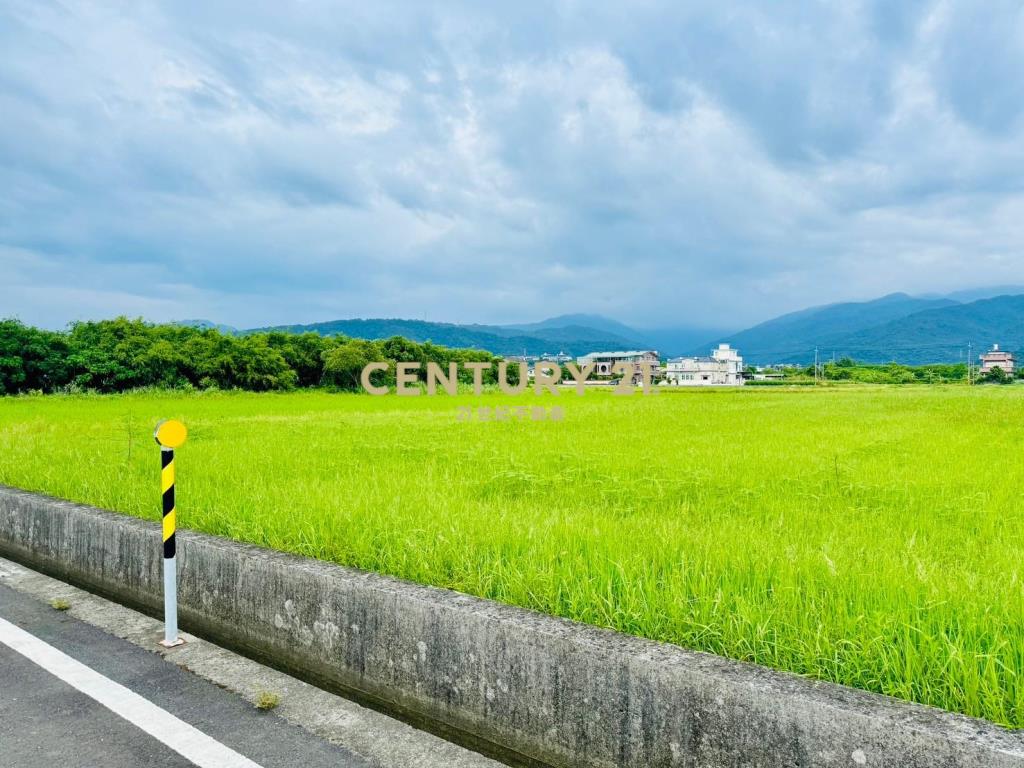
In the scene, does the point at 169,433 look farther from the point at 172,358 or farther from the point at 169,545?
the point at 172,358

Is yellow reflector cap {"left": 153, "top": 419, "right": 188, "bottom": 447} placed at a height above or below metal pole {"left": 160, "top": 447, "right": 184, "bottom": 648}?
above

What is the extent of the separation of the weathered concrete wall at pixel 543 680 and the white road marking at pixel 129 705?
0.63m

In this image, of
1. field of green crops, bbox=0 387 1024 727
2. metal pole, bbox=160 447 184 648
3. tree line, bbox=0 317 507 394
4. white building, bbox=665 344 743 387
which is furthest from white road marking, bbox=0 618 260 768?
white building, bbox=665 344 743 387

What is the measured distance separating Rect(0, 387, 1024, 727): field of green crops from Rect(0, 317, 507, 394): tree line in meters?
24.5

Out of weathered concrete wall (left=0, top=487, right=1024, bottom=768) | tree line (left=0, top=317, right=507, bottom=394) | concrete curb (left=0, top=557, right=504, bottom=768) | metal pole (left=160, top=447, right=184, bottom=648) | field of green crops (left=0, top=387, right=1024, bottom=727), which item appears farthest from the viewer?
tree line (left=0, top=317, right=507, bottom=394)

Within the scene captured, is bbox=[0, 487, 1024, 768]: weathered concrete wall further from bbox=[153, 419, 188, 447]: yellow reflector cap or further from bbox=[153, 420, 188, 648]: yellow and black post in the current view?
bbox=[153, 419, 188, 447]: yellow reflector cap

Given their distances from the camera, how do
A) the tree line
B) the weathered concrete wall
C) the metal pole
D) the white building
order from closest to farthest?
the weathered concrete wall
the metal pole
the tree line
the white building

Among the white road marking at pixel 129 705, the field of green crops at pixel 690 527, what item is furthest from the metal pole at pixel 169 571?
the field of green crops at pixel 690 527

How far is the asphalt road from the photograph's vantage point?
100 inches

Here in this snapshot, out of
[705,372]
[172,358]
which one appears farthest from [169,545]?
[705,372]

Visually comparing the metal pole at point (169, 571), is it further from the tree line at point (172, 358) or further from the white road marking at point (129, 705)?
the tree line at point (172, 358)

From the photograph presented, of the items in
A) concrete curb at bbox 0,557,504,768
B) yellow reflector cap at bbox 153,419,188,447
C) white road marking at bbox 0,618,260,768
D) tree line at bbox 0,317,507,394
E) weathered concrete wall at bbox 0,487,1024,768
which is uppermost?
tree line at bbox 0,317,507,394

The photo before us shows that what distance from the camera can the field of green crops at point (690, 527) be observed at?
250cm

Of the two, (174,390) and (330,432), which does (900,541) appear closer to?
(330,432)
